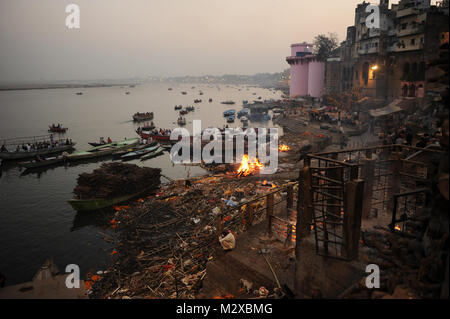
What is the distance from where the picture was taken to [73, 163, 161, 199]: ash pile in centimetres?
1798

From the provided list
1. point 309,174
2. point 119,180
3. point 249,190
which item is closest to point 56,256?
point 119,180

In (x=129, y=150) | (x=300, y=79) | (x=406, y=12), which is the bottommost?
(x=129, y=150)

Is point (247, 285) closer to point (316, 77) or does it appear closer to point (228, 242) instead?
point (228, 242)

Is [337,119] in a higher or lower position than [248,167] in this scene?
higher

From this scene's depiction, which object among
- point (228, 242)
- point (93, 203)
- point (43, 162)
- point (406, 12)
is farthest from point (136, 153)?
point (406, 12)

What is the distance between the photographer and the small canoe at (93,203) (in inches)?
695

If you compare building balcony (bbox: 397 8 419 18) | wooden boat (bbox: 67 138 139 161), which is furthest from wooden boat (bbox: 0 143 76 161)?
building balcony (bbox: 397 8 419 18)

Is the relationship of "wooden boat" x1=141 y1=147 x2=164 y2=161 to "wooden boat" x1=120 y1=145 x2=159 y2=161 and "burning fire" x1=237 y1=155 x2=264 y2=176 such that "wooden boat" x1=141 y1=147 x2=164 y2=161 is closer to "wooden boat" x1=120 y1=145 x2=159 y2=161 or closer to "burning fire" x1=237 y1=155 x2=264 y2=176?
"wooden boat" x1=120 y1=145 x2=159 y2=161

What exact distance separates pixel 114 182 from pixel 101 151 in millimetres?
17165

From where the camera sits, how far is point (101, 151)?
3341 centimetres

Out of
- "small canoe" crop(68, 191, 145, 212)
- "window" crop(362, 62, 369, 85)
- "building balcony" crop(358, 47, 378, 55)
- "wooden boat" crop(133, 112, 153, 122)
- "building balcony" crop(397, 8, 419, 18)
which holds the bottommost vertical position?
"small canoe" crop(68, 191, 145, 212)

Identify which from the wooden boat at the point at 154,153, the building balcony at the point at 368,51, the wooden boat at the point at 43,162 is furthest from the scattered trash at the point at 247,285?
the building balcony at the point at 368,51

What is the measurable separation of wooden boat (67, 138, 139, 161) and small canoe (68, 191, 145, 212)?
15.9 meters

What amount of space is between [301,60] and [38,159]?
5375 centimetres
